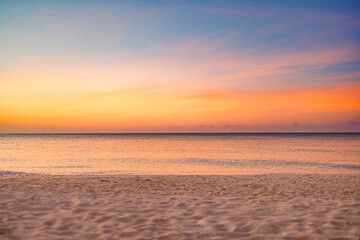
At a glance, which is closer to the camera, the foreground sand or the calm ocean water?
the foreground sand

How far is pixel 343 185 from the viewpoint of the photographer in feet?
40.4

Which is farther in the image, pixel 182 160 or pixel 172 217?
pixel 182 160

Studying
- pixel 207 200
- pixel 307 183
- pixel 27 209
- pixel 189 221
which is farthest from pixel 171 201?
pixel 307 183

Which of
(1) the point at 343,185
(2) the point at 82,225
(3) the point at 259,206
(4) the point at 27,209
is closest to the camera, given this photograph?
(2) the point at 82,225

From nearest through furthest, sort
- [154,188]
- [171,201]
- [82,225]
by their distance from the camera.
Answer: [82,225]
[171,201]
[154,188]

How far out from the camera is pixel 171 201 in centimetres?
846

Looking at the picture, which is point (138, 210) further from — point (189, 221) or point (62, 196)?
point (62, 196)

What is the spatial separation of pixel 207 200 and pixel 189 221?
2213 millimetres

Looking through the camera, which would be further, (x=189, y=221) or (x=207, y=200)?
(x=207, y=200)

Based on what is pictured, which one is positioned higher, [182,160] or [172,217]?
[172,217]

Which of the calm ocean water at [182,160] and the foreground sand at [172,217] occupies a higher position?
the foreground sand at [172,217]

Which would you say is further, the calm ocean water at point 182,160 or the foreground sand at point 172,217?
the calm ocean water at point 182,160

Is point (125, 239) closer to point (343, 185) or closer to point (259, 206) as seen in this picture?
point (259, 206)

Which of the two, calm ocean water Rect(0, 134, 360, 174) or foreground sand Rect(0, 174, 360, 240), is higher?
foreground sand Rect(0, 174, 360, 240)
